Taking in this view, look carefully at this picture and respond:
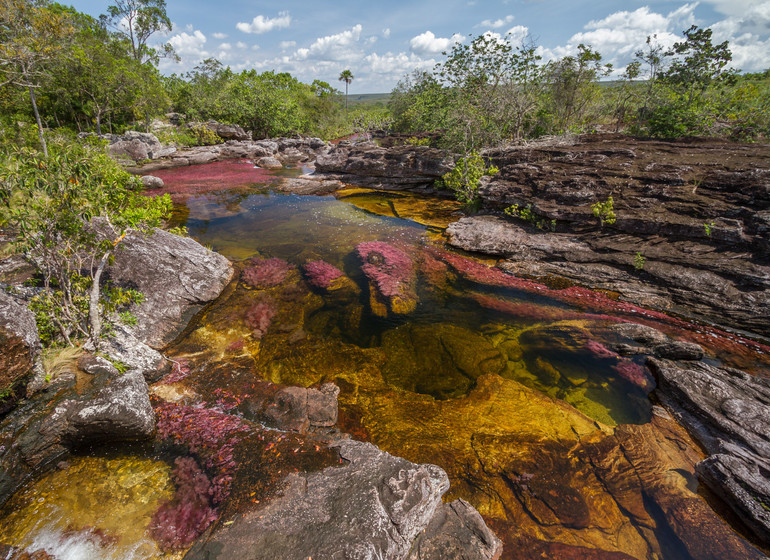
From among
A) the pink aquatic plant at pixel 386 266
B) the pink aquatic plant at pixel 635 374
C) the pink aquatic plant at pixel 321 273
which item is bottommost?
the pink aquatic plant at pixel 635 374

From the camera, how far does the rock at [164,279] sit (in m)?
9.80

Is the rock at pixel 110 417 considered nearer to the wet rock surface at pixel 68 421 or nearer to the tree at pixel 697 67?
the wet rock surface at pixel 68 421

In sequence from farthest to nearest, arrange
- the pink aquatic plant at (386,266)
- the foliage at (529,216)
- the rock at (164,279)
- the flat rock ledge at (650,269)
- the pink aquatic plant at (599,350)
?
1. the foliage at (529,216)
2. the pink aquatic plant at (386,266)
3. the flat rock ledge at (650,269)
4. the pink aquatic plant at (599,350)
5. the rock at (164,279)

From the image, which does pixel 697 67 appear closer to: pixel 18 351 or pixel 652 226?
pixel 652 226

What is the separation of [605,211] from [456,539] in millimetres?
15809

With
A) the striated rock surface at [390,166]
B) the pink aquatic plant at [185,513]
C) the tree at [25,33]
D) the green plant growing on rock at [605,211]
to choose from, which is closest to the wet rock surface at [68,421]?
the pink aquatic plant at [185,513]

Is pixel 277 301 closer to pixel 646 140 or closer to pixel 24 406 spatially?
pixel 24 406

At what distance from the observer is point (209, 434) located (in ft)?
20.9

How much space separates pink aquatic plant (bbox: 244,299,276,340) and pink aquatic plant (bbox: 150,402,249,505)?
3556 millimetres

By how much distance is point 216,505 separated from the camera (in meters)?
5.01

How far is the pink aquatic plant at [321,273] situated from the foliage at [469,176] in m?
12.2

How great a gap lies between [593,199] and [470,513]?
1648cm

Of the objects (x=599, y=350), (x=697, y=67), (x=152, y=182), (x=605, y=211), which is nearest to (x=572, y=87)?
(x=697, y=67)

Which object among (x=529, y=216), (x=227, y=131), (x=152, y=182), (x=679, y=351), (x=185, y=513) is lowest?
(x=185, y=513)
